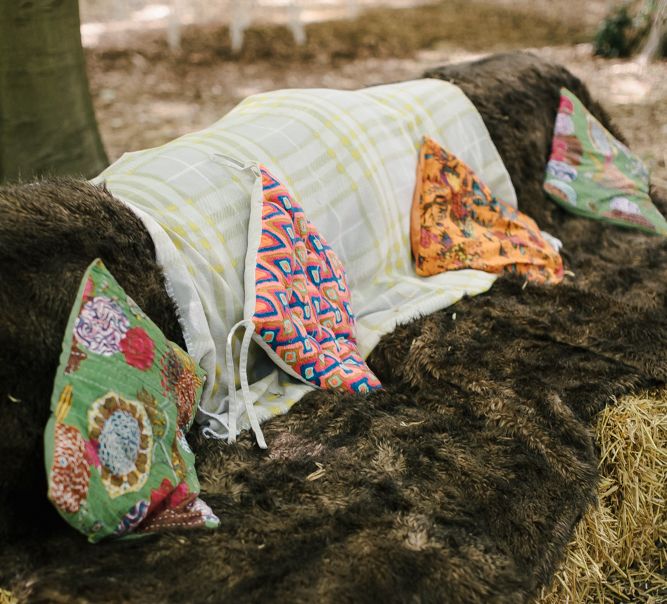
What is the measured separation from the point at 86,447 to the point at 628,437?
4.59ft

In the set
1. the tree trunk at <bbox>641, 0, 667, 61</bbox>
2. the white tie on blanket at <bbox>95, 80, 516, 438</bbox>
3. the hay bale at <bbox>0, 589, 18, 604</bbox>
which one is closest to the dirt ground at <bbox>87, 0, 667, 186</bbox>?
the tree trunk at <bbox>641, 0, 667, 61</bbox>

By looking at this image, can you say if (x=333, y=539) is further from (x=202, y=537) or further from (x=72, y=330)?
(x=72, y=330)

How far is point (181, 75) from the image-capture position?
658cm

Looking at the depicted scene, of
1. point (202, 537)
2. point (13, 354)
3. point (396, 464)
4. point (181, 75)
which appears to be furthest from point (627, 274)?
point (181, 75)

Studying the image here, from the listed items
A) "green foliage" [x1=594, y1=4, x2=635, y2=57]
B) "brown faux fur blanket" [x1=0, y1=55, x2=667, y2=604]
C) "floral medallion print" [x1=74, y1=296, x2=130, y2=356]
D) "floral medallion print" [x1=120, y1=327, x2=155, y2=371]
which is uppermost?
"floral medallion print" [x1=74, y1=296, x2=130, y2=356]

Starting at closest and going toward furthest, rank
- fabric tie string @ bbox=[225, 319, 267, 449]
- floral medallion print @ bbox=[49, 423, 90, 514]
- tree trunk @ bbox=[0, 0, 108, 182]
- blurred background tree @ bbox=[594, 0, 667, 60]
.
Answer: floral medallion print @ bbox=[49, 423, 90, 514] → fabric tie string @ bbox=[225, 319, 267, 449] → tree trunk @ bbox=[0, 0, 108, 182] → blurred background tree @ bbox=[594, 0, 667, 60]

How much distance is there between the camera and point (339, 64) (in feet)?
22.6

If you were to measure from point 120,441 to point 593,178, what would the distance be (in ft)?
7.99

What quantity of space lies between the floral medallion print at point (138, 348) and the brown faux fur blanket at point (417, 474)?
0.50ft

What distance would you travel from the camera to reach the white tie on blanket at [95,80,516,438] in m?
1.95

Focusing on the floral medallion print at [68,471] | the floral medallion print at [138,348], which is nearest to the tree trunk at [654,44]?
the floral medallion print at [138,348]

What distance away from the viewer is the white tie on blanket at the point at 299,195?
1.95 meters

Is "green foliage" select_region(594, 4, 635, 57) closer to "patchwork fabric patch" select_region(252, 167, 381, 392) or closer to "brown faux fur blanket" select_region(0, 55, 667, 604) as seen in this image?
"brown faux fur blanket" select_region(0, 55, 667, 604)

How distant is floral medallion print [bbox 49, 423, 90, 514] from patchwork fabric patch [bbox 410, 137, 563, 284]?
1.54m
